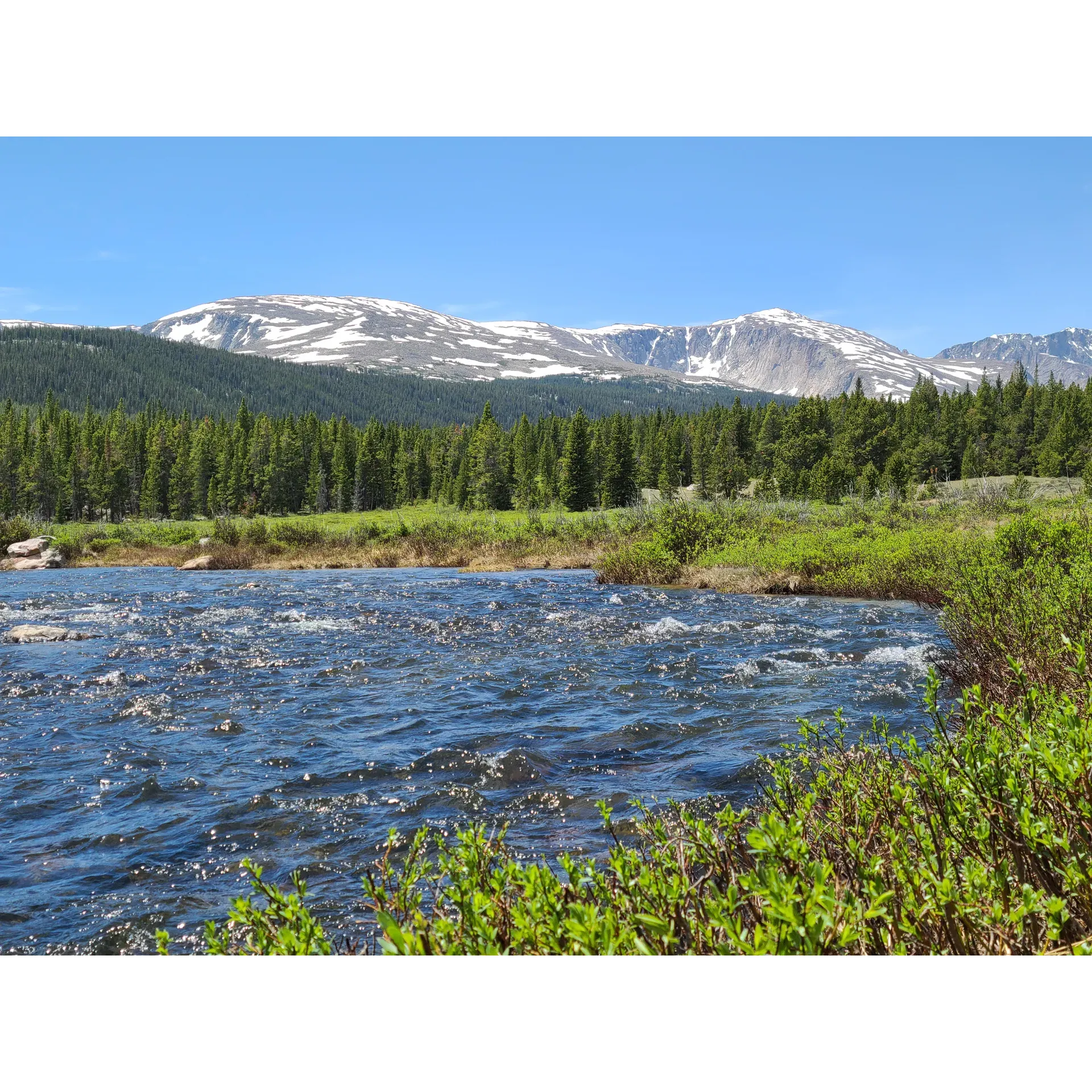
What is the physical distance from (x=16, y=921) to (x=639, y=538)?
30.8m

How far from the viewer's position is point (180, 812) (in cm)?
745

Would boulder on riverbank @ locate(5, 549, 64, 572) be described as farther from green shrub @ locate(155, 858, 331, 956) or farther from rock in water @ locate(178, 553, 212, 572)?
green shrub @ locate(155, 858, 331, 956)

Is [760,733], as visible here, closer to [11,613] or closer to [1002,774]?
[1002,774]

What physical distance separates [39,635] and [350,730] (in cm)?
1076

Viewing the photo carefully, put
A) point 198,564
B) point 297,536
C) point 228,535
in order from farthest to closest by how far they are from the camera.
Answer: point 297,536
point 228,535
point 198,564

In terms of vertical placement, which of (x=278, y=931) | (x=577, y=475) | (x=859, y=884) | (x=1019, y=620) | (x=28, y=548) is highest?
(x=577, y=475)

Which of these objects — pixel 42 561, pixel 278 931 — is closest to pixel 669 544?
pixel 278 931

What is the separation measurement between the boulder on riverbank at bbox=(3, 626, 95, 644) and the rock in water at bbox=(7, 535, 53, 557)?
32.4 metres

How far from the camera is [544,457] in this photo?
103 m

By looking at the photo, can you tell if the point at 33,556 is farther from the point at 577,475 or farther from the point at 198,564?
the point at 577,475

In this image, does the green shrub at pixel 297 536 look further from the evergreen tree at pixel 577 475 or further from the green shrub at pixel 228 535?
the evergreen tree at pixel 577 475

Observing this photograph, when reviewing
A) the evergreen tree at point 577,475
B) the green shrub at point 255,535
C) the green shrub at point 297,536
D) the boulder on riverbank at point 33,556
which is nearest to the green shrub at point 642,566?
the green shrub at point 297,536
